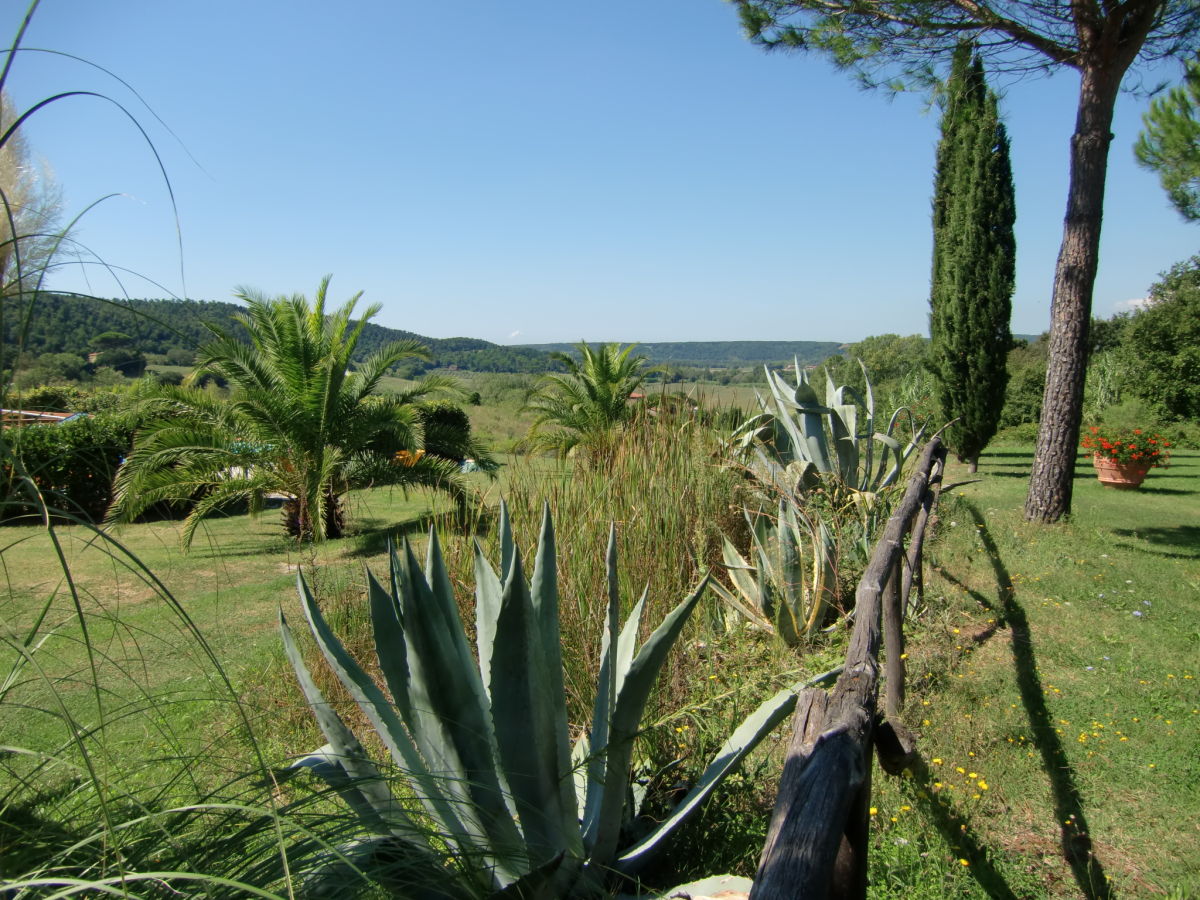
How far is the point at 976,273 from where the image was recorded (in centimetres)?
1198

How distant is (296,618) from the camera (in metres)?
5.82

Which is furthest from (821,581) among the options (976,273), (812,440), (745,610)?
(976,273)

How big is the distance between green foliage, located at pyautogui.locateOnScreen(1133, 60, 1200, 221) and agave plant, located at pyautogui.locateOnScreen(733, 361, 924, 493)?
11.3 metres

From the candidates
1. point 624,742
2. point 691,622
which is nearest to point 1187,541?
point 691,622

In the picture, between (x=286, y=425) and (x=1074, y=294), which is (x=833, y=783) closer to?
(x=1074, y=294)

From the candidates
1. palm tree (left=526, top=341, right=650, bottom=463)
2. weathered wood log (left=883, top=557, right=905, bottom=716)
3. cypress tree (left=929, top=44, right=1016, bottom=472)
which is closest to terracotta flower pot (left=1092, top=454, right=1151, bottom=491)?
cypress tree (left=929, top=44, right=1016, bottom=472)

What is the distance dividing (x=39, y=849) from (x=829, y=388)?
680cm

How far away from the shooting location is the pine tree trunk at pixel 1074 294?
705cm

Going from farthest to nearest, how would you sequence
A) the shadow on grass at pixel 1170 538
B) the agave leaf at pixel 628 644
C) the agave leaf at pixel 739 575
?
the shadow on grass at pixel 1170 538 < the agave leaf at pixel 739 575 < the agave leaf at pixel 628 644

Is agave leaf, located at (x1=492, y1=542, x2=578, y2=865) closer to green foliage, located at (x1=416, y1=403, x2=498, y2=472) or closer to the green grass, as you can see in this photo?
the green grass

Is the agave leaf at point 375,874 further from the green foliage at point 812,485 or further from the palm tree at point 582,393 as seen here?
the palm tree at point 582,393

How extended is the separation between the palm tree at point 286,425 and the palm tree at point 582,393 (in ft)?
12.3

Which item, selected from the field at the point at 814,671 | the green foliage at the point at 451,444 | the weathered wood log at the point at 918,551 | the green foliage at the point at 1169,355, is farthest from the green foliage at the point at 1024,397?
the weathered wood log at the point at 918,551

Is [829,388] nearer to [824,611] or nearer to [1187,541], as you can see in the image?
[824,611]
